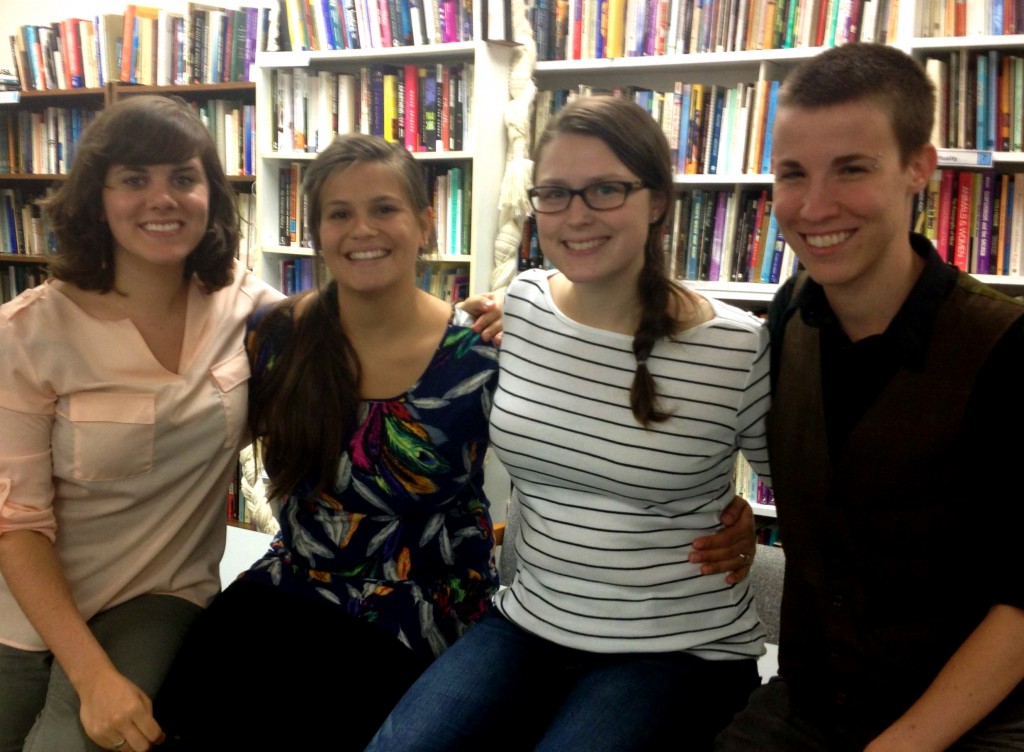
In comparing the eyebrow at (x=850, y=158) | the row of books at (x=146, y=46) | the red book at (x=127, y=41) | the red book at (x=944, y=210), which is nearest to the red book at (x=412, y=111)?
the row of books at (x=146, y=46)

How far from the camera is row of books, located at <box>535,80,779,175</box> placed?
2492mm

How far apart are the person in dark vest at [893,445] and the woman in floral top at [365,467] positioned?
0.51 metres

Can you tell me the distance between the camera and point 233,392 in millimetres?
1452

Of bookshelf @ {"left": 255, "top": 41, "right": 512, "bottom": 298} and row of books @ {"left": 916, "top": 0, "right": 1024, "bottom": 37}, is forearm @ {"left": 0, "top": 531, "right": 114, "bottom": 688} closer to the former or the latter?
bookshelf @ {"left": 255, "top": 41, "right": 512, "bottom": 298}

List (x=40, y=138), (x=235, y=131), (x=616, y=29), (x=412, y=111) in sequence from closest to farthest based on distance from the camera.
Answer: (x=616, y=29), (x=412, y=111), (x=235, y=131), (x=40, y=138)

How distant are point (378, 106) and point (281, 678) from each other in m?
2.15

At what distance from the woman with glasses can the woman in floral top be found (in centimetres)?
12

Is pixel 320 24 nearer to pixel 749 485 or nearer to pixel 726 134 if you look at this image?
pixel 726 134

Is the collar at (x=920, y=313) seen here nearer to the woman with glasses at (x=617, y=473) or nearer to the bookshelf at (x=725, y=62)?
the woman with glasses at (x=617, y=473)

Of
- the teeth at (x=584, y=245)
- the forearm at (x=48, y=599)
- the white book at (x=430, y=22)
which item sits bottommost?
the forearm at (x=48, y=599)

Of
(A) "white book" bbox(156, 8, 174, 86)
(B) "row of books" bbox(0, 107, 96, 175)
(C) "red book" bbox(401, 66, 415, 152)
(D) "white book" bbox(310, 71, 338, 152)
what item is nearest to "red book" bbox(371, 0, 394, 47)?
(C) "red book" bbox(401, 66, 415, 152)

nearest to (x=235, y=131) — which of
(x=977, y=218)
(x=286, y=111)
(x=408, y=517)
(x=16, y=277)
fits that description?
(x=286, y=111)

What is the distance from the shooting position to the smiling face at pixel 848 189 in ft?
3.44

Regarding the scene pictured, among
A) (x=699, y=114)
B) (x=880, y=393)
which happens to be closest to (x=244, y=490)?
(x=699, y=114)
